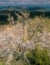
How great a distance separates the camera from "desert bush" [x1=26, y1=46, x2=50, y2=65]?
9.07 m

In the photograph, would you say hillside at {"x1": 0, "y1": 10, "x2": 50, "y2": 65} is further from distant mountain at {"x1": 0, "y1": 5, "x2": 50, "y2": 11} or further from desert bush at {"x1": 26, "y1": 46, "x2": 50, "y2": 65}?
distant mountain at {"x1": 0, "y1": 5, "x2": 50, "y2": 11}

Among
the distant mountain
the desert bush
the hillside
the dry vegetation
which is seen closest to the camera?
the desert bush

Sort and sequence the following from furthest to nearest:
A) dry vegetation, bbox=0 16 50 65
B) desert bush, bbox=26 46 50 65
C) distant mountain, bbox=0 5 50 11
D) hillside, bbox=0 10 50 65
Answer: distant mountain, bbox=0 5 50 11 → hillside, bbox=0 10 50 65 → dry vegetation, bbox=0 16 50 65 → desert bush, bbox=26 46 50 65

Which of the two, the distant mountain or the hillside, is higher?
the hillside

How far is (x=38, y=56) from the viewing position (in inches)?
360

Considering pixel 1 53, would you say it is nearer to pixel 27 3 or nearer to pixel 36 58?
pixel 36 58

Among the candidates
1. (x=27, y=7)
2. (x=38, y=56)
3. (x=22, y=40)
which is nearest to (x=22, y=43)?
(x=22, y=40)

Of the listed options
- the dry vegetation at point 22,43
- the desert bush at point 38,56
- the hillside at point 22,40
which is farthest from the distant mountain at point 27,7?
the desert bush at point 38,56

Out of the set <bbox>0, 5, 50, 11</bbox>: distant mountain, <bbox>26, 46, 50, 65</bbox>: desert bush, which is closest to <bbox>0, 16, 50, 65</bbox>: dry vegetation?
<bbox>26, 46, 50, 65</bbox>: desert bush

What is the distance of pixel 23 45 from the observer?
10.0 meters

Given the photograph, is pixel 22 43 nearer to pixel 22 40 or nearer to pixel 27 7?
pixel 22 40

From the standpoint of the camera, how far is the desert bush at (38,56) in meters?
9.07

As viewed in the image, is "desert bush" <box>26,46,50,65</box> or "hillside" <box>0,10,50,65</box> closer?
"desert bush" <box>26,46,50,65</box>

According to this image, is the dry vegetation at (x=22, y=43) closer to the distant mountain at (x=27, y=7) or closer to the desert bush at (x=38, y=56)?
the desert bush at (x=38, y=56)
